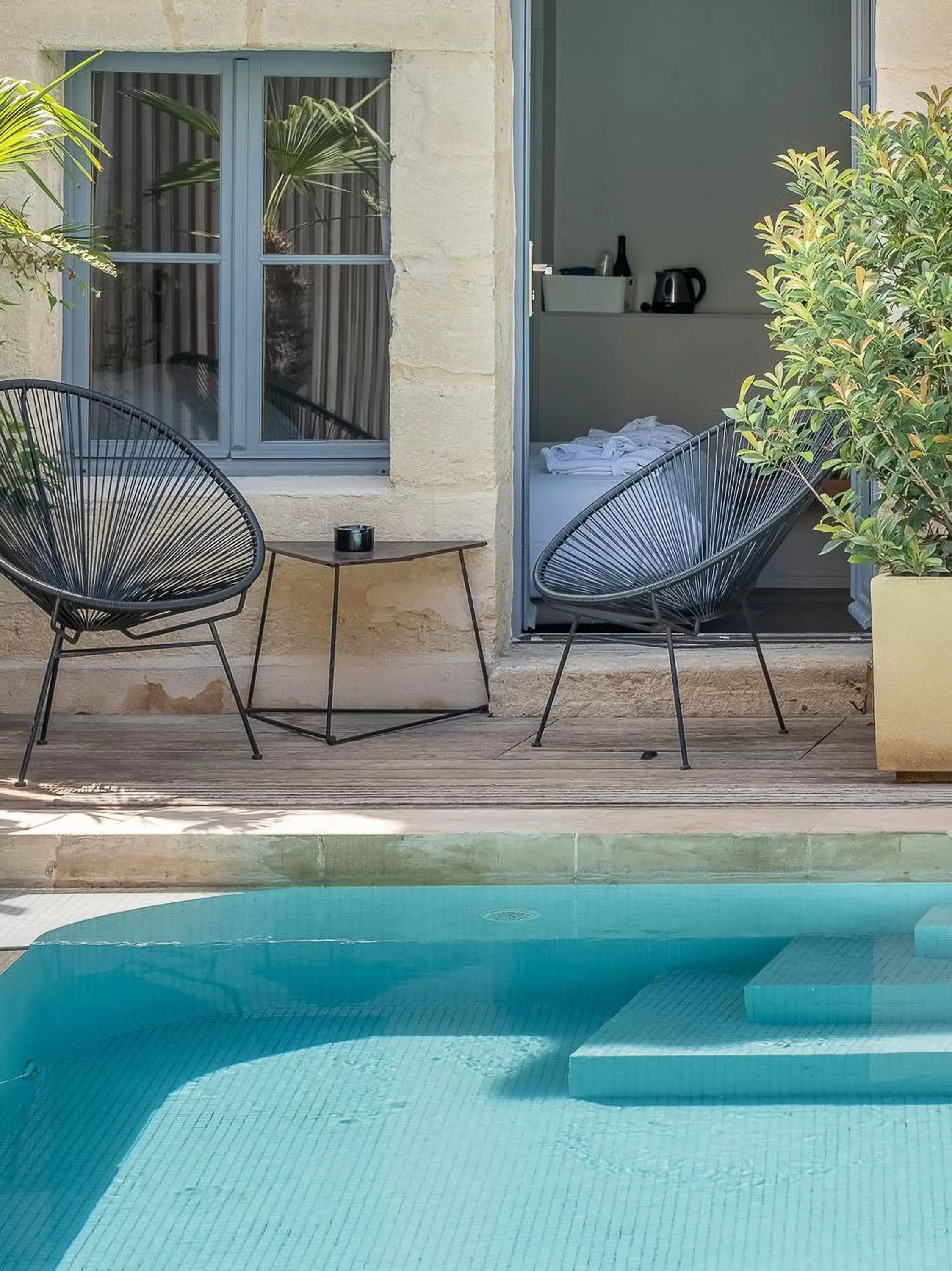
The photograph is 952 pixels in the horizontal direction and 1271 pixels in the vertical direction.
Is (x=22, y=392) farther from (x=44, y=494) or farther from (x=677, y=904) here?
(x=677, y=904)

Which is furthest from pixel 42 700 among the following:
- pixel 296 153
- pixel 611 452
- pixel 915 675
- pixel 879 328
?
pixel 611 452

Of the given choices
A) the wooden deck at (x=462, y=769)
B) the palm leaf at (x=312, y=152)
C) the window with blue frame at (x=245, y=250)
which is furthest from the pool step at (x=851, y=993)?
the palm leaf at (x=312, y=152)

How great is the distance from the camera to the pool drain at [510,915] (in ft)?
10.3

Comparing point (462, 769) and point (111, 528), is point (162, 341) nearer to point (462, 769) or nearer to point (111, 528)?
point (111, 528)

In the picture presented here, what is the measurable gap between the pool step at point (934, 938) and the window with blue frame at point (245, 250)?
2584 millimetres

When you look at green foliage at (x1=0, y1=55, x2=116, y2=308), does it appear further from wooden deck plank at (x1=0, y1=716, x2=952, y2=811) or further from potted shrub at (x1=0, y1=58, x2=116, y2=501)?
wooden deck plank at (x1=0, y1=716, x2=952, y2=811)

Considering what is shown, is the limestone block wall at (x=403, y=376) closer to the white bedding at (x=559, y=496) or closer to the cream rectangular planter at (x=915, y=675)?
the white bedding at (x=559, y=496)

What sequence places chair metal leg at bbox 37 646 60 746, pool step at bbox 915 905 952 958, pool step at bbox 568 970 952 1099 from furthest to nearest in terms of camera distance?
chair metal leg at bbox 37 646 60 746 → pool step at bbox 915 905 952 958 → pool step at bbox 568 970 952 1099

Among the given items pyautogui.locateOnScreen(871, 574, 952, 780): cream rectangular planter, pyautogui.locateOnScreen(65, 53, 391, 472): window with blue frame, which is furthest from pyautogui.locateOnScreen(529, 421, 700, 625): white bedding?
pyautogui.locateOnScreen(871, 574, 952, 780): cream rectangular planter

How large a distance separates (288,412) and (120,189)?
2.77 ft

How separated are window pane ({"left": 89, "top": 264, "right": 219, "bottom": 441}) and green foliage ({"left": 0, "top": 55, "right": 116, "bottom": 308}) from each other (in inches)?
6.8

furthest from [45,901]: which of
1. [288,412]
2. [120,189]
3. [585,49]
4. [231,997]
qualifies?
[585,49]

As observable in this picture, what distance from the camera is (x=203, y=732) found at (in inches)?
179

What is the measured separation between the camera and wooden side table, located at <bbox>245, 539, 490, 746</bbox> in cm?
429
